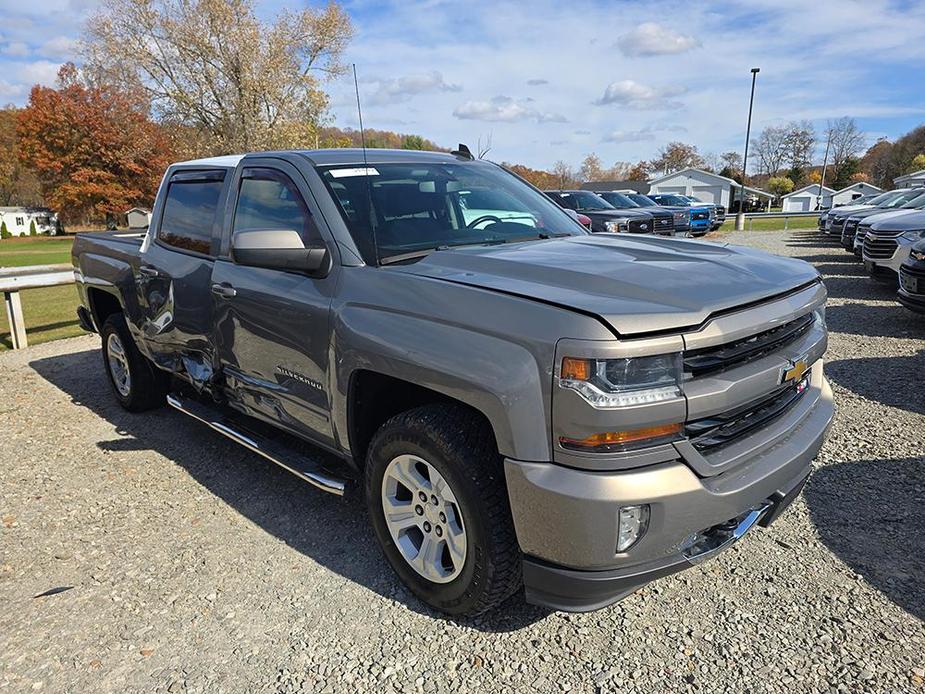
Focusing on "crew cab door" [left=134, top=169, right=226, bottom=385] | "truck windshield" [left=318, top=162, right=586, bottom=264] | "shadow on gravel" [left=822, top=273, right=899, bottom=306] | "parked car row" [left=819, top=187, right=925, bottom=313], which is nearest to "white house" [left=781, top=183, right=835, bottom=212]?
"parked car row" [left=819, top=187, right=925, bottom=313]

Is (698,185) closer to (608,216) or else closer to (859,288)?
(608,216)

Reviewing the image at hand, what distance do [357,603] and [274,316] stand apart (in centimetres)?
148

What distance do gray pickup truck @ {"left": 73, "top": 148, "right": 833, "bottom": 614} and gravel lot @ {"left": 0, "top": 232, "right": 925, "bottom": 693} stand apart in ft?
1.00

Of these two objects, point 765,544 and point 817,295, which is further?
point 765,544

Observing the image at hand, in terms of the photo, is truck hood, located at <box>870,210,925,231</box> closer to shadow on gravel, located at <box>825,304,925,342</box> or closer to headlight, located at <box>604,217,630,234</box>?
shadow on gravel, located at <box>825,304,925,342</box>

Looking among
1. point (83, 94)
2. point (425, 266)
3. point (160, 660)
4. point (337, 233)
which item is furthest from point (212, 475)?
point (83, 94)

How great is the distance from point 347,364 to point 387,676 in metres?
1.28

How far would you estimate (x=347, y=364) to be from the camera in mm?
2934

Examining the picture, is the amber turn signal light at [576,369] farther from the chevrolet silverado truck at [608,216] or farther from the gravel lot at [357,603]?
the chevrolet silverado truck at [608,216]

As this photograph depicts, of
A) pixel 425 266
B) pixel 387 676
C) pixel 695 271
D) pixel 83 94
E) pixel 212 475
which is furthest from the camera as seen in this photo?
pixel 83 94

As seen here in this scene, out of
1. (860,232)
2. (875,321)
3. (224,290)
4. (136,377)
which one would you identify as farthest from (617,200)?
(224,290)

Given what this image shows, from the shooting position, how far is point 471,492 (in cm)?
245

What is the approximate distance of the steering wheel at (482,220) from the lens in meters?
3.56

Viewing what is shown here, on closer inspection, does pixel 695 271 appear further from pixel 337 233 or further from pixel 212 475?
pixel 212 475
